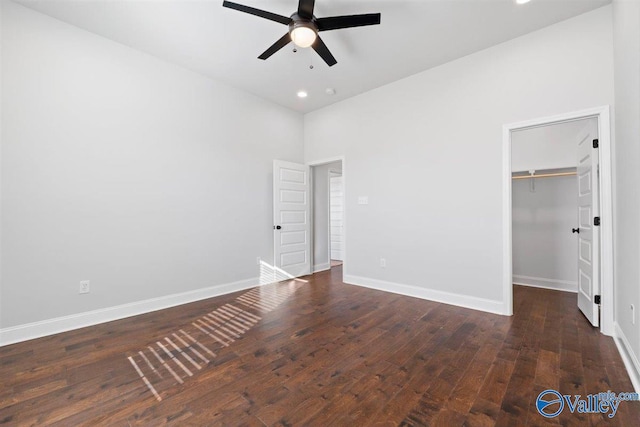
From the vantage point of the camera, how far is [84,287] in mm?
2908

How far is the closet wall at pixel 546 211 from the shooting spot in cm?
392

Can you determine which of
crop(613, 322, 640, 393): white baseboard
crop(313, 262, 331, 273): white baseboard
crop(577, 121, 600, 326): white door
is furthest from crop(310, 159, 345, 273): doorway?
crop(613, 322, 640, 393): white baseboard

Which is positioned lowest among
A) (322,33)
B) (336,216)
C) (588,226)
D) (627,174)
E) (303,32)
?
(588,226)

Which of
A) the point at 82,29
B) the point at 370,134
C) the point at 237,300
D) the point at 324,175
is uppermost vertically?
the point at 82,29

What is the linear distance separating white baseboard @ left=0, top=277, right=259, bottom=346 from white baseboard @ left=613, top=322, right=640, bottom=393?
13.5 feet

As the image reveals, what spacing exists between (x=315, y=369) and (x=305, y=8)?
290 cm

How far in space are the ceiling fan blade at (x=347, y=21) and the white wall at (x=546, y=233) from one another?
3.64 m

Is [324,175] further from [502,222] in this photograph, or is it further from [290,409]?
[290,409]

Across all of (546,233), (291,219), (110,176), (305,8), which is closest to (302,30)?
(305,8)

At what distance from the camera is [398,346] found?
2.38m

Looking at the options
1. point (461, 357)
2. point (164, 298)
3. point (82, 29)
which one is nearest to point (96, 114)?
point (82, 29)

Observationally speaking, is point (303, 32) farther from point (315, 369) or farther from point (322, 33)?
point (315, 369)

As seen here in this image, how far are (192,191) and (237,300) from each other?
162 cm

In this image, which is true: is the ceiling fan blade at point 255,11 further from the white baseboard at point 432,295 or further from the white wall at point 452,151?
the white baseboard at point 432,295
